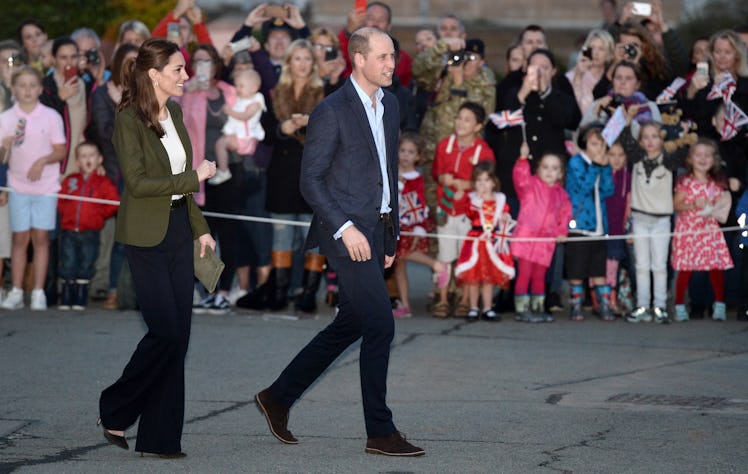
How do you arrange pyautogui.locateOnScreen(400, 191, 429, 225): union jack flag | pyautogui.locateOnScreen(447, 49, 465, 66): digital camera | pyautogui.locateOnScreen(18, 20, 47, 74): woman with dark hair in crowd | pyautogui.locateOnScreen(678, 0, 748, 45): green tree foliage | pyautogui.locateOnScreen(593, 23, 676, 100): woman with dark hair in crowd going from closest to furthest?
pyautogui.locateOnScreen(400, 191, 429, 225): union jack flag, pyautogui.locateOnScreen(447, 49, 465, 66): digital camera, pyautogui.locateOnScreen(593, 23, 676, 100): woman with dark hair in crowd, pyautogui.locateOnScreen(18, 20, 47, 74): woman with dark hair in crowd, pyautogui.locateOnScreen(678, 0, 748, 45): green tree foliage

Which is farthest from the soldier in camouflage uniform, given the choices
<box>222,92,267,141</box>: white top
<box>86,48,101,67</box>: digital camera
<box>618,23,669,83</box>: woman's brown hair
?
<box>86,48,101,67</box>: digital camera

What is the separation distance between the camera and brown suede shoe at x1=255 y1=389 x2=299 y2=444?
7.72 m

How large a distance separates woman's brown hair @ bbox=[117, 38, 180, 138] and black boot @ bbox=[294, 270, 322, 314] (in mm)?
5682

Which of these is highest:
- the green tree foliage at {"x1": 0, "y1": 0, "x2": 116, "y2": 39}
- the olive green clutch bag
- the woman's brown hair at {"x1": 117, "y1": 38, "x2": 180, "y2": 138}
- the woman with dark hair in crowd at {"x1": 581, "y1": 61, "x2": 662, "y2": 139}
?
the green tree foliage at {"x1": 0, "y1": 0, "x2": 116, "y2": 39}

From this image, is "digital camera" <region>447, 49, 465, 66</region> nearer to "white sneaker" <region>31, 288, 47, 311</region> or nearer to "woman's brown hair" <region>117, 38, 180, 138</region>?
"white sneaker" <region>31, 288, 47, 311</region>

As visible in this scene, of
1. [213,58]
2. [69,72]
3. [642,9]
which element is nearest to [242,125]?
[213,58]

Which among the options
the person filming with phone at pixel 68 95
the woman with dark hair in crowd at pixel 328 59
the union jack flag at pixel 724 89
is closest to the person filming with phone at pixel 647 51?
A: the union jack flag at pixel 724 89

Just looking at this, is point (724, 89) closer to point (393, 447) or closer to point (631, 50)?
point (631, 50)

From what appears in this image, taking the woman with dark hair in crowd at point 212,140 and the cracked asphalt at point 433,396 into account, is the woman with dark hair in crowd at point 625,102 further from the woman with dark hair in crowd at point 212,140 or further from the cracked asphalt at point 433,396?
the woman with dark hair in crowd at point 212,140

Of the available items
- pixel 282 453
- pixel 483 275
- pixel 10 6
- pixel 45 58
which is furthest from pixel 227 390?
pixel 10 6

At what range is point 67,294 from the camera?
1322 centimetres

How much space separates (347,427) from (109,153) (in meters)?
6.03

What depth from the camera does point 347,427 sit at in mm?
8227

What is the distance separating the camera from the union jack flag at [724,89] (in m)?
13.4
